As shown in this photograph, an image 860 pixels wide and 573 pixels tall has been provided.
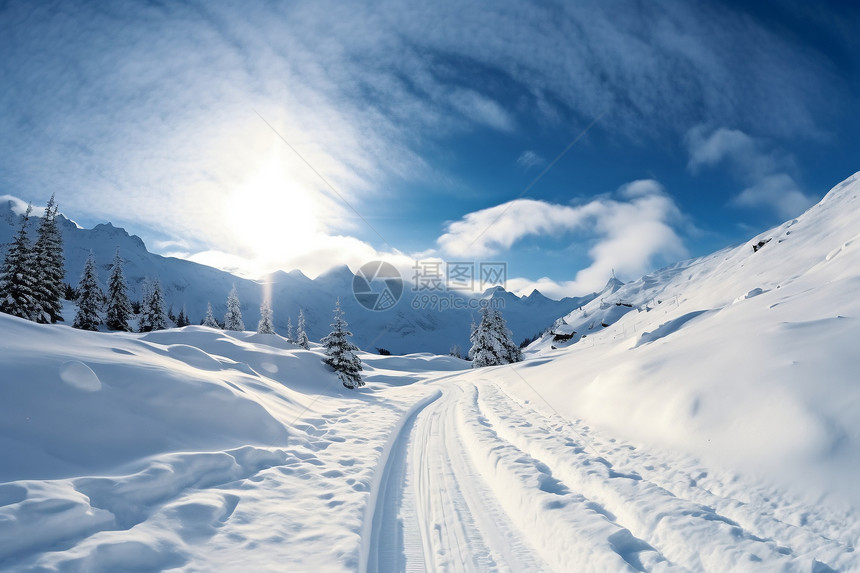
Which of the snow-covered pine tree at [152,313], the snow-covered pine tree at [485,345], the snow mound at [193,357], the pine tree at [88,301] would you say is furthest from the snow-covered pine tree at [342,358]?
the snow-covered pine tree at [152,313]

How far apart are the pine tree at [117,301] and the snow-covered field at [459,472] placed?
3863cm

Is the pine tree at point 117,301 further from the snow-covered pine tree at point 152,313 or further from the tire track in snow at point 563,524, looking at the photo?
the tire track in snow at point 563,524

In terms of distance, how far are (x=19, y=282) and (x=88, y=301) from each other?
878 centimetres

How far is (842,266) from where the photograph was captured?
14.3m

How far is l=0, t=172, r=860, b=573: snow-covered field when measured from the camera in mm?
4016

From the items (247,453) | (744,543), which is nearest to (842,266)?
(744,543)

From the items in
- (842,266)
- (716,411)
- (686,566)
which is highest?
(842,266)

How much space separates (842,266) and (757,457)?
1508 centimetres

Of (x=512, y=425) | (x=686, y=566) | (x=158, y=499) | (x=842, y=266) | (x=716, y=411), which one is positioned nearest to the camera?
(x=686, y=566)

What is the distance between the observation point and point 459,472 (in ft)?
23.5

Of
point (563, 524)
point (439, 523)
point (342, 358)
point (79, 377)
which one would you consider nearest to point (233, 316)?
point (342, 358)

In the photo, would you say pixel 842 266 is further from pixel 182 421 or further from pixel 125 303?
pixel 125 303

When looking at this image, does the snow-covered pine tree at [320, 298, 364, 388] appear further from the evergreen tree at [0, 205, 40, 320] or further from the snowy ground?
the evergreen tree at [0, 205, 40, 320]

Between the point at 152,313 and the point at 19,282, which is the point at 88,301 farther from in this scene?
the point at 152,313
